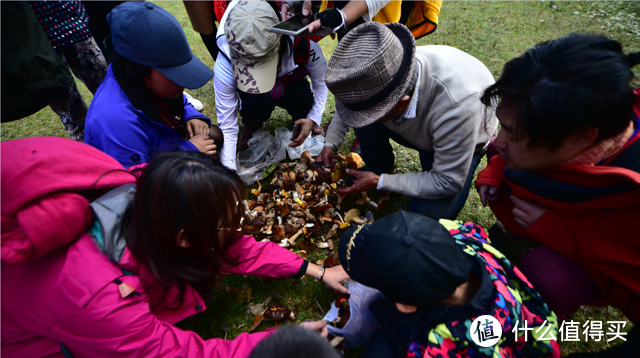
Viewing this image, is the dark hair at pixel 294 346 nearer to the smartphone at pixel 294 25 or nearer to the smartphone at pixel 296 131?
the smartphone at pixel 294 25

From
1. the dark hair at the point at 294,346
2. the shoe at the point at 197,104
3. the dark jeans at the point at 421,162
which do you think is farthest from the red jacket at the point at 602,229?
the shoe at the point at 197,104

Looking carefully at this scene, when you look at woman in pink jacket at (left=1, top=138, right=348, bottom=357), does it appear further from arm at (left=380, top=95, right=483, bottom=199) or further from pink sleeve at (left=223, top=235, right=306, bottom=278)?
arm at (left=380, top=95, right=483, bottom=199)

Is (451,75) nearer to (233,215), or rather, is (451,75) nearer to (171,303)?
(233,215)

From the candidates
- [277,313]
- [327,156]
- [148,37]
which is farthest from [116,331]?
[327,156]

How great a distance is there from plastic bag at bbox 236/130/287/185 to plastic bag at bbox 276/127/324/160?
6 cm

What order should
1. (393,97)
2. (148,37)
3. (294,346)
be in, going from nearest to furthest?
(294,346) < (393,97) < (148,37)

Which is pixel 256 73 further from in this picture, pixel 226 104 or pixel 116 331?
pixel 116 331

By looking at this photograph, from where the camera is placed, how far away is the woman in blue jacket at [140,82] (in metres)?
1.94

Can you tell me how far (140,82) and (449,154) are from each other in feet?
7.40

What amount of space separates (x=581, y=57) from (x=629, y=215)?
2.80 feet

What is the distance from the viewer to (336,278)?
6.73 feet

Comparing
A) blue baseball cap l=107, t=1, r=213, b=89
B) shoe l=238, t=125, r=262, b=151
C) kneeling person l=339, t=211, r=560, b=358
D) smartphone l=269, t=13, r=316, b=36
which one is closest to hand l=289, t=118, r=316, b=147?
shoe l=238, t=125, r=262, b=151

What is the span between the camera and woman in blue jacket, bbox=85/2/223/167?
6.37 ft

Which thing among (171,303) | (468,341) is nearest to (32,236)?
(171,303)
